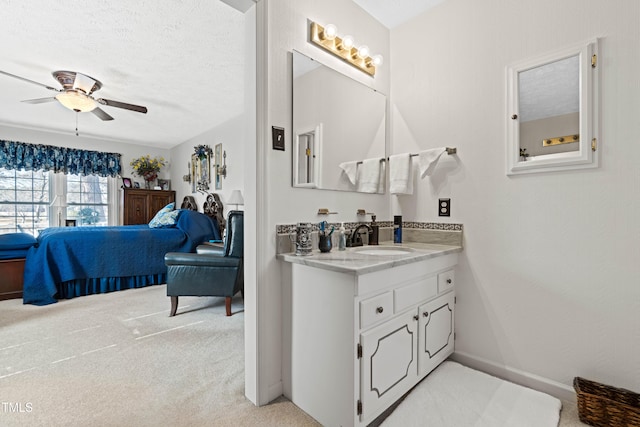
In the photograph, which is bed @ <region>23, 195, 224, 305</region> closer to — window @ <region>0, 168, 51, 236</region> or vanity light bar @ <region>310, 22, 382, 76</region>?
window @ <region>0, 168, 51, 236</region>

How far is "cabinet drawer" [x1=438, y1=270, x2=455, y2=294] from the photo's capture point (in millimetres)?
1872

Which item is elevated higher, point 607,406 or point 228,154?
point 228,154

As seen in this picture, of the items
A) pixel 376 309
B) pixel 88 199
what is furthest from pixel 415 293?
pixel 88 199

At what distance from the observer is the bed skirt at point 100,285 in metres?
3.56

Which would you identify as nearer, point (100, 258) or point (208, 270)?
point (208, 270)

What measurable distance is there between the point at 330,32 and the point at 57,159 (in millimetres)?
Answer: 6141

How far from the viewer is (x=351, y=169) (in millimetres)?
2119

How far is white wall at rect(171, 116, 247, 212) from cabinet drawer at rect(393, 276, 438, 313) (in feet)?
11.3

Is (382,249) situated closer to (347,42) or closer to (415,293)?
(415,293)

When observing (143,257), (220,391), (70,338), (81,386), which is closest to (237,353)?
(220,391)

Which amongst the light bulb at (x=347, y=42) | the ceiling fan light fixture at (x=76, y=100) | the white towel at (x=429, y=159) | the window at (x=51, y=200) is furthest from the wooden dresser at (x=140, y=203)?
the white towel at (x=429, y=159)

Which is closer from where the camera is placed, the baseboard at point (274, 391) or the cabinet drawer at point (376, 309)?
the cabinet drawer at point (376, 309)

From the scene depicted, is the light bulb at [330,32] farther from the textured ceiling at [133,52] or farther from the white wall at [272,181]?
the textured ceiling at [133,52]

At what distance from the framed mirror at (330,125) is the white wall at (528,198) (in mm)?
263
